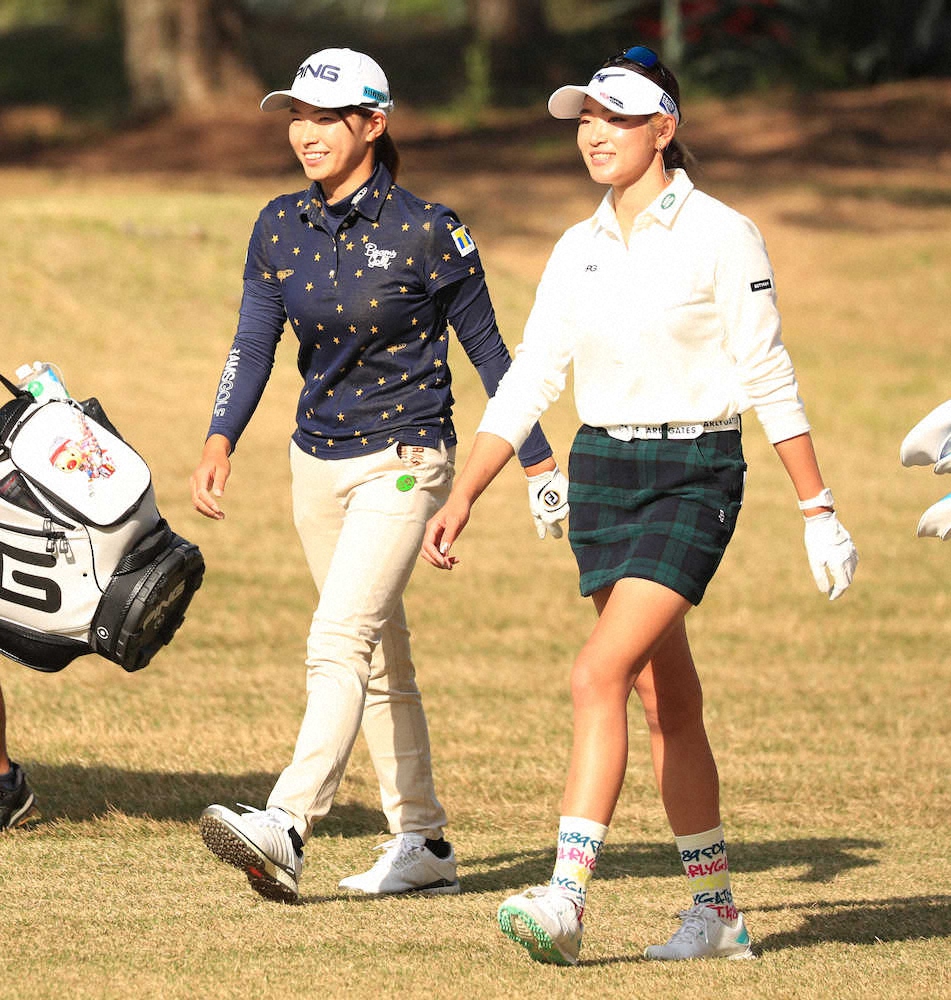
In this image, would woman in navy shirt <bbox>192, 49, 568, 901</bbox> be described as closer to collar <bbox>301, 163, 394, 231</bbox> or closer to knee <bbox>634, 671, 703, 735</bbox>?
collar <bbox>301, 163, 394, 231</bbox>

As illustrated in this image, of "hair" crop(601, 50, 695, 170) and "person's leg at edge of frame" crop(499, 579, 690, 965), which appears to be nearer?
"person's leg at edge of frame" crop(499, 579, 690, 965)

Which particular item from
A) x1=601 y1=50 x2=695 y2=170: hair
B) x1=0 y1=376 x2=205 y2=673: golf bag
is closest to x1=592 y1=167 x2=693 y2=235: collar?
x1=601 y1=50 x2=695 y2=170: hair

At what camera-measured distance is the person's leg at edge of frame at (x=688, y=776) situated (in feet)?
16.5

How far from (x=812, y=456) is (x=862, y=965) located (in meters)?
1.30

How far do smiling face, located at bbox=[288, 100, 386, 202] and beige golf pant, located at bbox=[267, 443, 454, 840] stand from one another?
82 cm

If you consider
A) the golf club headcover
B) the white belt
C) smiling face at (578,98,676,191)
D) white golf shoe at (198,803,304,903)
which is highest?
smiling face at (578,98,676,191)

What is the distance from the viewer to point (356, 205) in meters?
5.54

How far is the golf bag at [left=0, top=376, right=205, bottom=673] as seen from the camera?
18.5 feet

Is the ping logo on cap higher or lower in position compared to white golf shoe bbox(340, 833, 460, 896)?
higher

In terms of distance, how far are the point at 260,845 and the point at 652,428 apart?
1.47m

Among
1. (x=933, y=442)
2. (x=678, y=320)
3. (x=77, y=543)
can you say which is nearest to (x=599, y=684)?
(x=678, y=320)

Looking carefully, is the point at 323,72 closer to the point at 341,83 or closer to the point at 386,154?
the point at 341,83

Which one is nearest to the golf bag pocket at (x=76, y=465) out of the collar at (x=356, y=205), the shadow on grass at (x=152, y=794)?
the collar at (x=356, y=205)

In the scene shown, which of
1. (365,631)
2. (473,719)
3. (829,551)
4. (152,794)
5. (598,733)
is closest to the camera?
(598,733)
